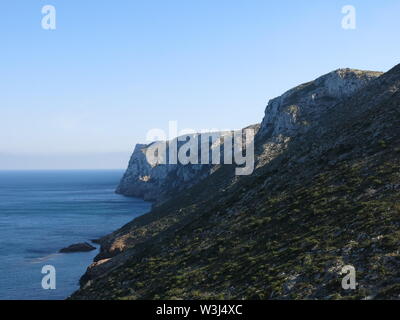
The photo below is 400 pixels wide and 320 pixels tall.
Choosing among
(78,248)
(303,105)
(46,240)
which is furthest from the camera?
(46,240)

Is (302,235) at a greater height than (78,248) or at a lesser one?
greater

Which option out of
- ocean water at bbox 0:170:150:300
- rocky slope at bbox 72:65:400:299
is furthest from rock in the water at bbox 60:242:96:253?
rocky slope at bbox 72:65:400:299

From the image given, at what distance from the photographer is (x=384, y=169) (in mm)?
35781

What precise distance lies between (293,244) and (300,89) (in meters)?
83.9

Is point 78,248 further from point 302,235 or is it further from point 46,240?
point 302,235

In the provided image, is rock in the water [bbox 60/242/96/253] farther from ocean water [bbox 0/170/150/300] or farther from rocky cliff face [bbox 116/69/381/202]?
rocky cliff face [bbox 116/69/381/202]

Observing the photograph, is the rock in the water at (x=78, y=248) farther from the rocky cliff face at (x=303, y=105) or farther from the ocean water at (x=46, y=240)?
the rocky cliff face at (x=303, y=105)

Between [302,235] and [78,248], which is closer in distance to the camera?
[302,235]

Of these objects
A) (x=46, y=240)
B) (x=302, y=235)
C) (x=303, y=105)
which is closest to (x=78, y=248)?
(x=46, y=240)

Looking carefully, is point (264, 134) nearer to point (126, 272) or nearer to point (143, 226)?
point (143, 226)

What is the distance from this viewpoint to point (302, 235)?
104 feet

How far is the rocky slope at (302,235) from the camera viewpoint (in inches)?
979
